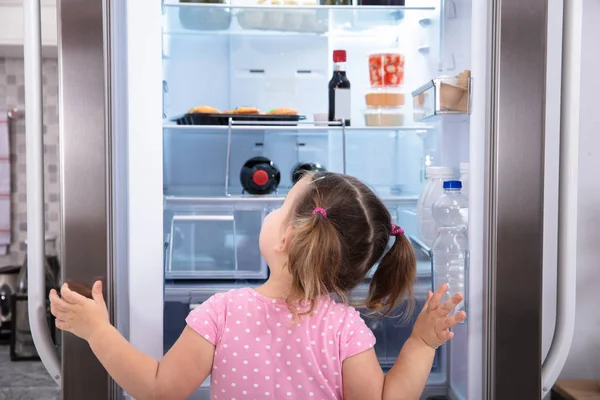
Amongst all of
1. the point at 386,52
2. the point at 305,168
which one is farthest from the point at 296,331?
the point at 386,52

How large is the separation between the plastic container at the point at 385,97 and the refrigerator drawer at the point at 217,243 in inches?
17.2

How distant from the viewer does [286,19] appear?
193 cm

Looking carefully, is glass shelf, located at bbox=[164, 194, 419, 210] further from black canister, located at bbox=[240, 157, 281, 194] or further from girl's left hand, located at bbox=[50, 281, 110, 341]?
girl's left hand, located at bbox=[50, 281, 110, 341]

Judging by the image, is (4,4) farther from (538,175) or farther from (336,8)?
(538,175)

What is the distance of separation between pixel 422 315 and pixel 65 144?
0.70 metres

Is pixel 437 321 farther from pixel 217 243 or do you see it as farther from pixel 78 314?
pixel 217 243

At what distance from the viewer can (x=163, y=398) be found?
3.82ft

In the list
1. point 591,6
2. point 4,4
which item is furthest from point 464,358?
point 4,4

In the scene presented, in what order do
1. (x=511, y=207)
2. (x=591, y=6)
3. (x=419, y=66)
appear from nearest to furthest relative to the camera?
(x=511, y=207) → (x=591, y=6) → (x=419, y=66)

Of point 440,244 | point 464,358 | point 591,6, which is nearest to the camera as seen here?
point 464,358

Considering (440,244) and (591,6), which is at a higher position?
(591,6)

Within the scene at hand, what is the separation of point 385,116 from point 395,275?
2.60ft

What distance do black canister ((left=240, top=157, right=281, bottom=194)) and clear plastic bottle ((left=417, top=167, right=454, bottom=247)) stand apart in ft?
1.28

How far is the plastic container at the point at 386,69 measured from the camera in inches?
75.3
